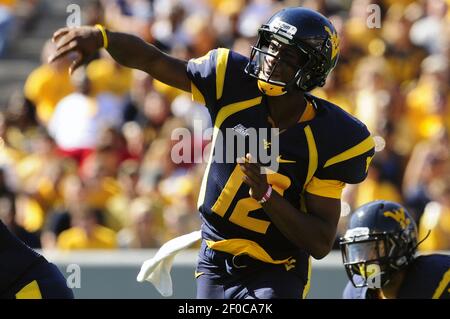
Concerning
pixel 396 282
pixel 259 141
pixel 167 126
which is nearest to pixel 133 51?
pixel 259 141

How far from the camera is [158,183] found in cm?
963

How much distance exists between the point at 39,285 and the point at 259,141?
48.3 inches

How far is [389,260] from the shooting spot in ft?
18.3

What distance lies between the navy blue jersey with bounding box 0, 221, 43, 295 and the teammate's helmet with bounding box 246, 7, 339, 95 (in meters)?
1.33

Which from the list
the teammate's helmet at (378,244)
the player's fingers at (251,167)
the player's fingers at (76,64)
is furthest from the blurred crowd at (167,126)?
the player's fingers at (251,167)

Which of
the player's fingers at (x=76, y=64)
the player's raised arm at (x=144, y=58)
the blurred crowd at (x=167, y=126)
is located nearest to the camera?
the player's fingers at (x=76, y=64)

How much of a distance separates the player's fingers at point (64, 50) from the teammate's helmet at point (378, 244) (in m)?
1.68

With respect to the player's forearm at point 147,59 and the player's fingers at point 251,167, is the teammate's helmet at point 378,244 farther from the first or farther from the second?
the player's forearm at point 147,59

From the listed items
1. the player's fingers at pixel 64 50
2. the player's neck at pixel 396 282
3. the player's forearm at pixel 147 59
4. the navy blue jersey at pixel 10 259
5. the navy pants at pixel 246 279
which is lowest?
the player's neck at pixel 396 282

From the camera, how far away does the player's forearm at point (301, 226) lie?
5074mm

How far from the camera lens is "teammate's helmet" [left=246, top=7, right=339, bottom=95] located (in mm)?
5242

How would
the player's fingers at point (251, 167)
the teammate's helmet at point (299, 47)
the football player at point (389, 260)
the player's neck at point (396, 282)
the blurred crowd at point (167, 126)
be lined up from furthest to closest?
the blurred crowd at point (167, 126) → the player's neck at point (396, 282) → the football player at point (389, 260) → the teammate's helmet at point (299, 47) → the player's fingers at point (251, 167)

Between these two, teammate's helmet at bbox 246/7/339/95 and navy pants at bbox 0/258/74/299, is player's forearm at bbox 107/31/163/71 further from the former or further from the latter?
navy pants at bbox 0/258/74/299

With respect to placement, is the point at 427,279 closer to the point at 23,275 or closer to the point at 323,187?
the point at 323,187
